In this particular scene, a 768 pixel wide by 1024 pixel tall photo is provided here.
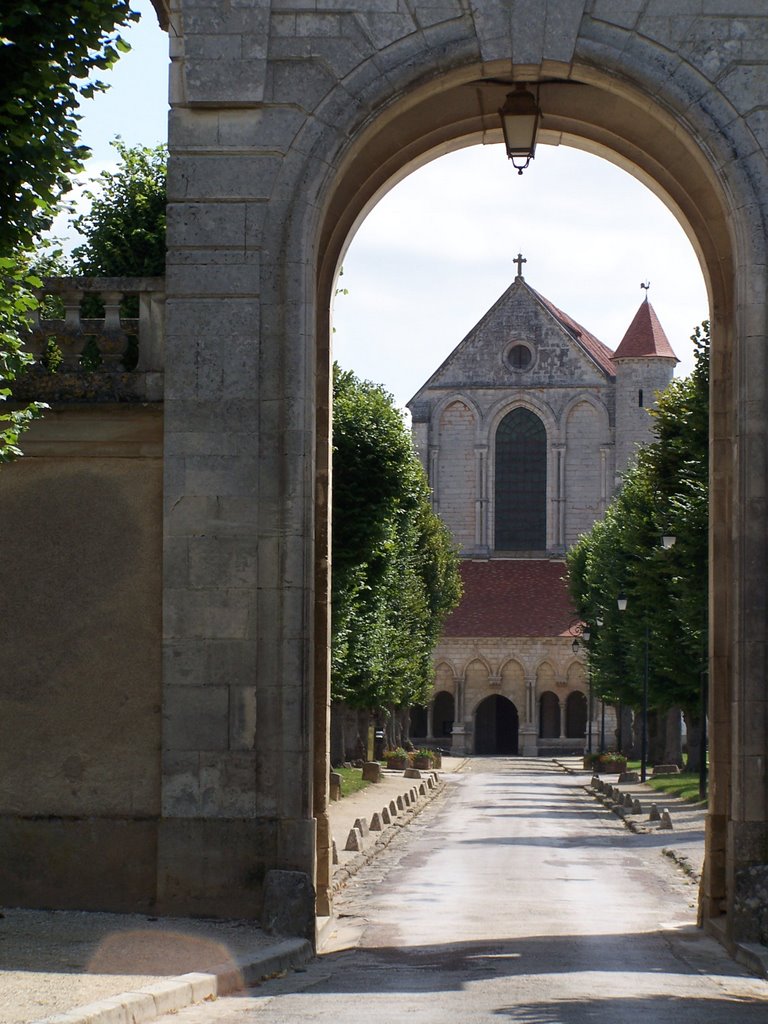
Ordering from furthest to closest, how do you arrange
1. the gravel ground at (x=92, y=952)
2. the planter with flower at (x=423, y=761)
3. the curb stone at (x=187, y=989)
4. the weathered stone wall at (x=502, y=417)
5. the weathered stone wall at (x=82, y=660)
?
the weathered stone wall at (x=502, y=417), the planter with flower at (x=423, y=761), the weathered stone wall at (x=82, y=660), the gravel ground at (x=92, y=952), the curb stone at (x=187, y=989)

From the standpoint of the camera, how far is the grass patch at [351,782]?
130 feet

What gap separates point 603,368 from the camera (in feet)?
302

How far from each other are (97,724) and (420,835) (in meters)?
16.7

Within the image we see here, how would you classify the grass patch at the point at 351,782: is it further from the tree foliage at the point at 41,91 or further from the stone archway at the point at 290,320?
the tree foliage at the point at 41,91

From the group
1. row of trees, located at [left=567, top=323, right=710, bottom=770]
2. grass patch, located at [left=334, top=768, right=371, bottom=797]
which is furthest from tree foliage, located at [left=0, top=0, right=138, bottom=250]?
grass patch, located at [left=334, top=768, right=371, bottom=797]

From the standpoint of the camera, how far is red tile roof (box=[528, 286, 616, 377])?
92.9 m

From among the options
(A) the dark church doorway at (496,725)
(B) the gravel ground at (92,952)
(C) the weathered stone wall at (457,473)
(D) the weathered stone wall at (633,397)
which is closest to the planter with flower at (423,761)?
(A) the dark church doorway at (496,725)

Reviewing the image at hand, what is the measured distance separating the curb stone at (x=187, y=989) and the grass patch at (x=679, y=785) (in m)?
25.8

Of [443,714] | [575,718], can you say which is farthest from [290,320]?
[443,714]

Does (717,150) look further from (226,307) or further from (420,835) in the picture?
(420,835)

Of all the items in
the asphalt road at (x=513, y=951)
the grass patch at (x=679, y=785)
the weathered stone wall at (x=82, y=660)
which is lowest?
the grass patch at (x=679, y=785)

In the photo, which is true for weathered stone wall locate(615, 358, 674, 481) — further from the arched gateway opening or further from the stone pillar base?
the stone pillar base

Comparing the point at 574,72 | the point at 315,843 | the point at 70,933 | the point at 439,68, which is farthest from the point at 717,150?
the point at 70,933

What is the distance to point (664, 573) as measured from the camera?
39094mm
